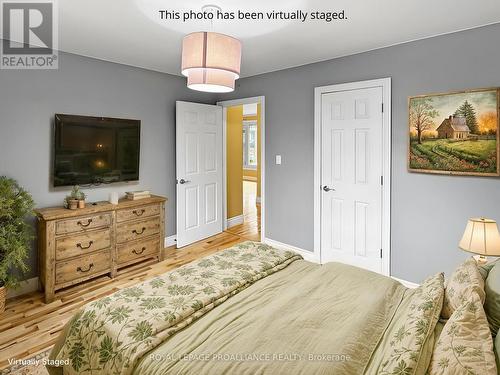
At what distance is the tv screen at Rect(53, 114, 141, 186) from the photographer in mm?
3176

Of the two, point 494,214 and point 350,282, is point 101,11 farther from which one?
point 494,214

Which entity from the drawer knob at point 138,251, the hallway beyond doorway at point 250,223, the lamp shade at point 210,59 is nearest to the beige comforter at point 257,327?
the lamp shade at point 210,59

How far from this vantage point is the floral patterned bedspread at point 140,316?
4.39 feet

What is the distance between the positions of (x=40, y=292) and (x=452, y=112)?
4.26m

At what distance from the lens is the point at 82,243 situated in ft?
10.2

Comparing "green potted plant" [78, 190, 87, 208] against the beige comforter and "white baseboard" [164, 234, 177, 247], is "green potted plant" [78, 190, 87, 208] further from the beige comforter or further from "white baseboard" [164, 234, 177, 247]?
the beige comforter

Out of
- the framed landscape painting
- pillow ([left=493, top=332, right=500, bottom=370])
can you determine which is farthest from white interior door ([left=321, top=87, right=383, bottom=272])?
pillow ([left=493, top=332, right=500, bottom=370])

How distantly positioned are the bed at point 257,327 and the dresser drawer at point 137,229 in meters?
1.74

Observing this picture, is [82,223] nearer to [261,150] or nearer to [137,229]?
[137,229]

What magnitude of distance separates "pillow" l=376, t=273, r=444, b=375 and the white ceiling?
6.51 feet

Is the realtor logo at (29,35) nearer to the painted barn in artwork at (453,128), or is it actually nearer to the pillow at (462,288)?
the pillow at (462,288)

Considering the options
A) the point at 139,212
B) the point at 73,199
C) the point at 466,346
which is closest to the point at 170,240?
the point at 139,212

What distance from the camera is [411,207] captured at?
306cm

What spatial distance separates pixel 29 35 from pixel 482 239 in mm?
4100
